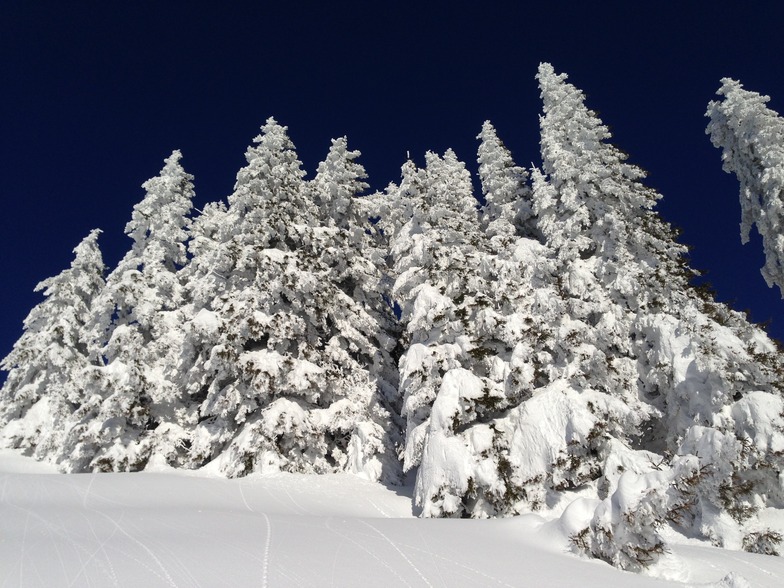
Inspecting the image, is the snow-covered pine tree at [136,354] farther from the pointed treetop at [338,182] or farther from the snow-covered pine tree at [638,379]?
the snow-covered pine tree at [638,379]

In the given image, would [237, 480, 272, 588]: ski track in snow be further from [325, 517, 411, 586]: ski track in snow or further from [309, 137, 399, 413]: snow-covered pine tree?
[309, 137, 399, 413]: snow-covered pine tree

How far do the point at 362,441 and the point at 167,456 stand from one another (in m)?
7.79

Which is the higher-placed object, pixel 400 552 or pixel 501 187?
pixel 501 187

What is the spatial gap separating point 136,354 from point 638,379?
19.1 meters

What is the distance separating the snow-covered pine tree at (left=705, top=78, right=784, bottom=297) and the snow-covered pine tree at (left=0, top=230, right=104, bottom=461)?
111 ft

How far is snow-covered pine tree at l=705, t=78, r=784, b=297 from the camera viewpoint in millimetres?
16953

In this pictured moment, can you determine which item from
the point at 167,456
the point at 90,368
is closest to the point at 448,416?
the point at 167,456

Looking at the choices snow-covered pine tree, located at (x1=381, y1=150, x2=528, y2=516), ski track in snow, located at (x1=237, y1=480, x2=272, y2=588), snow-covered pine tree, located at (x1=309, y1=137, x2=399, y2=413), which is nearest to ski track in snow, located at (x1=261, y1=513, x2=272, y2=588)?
ski track in snow, located at (x1=237, y1=480, x2=272, y2=588)

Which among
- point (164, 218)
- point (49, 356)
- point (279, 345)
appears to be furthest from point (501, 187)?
point (49, 356)

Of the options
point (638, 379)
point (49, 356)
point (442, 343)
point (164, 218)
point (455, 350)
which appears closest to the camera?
point (455, 350)

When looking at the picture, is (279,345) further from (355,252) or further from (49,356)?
(49,356)

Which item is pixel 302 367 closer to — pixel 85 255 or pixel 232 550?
pixel 232 550

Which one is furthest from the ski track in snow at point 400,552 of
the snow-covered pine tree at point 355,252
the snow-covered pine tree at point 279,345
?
the snow-covered pine tree at point 355,252

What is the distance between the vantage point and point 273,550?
21.5ft
